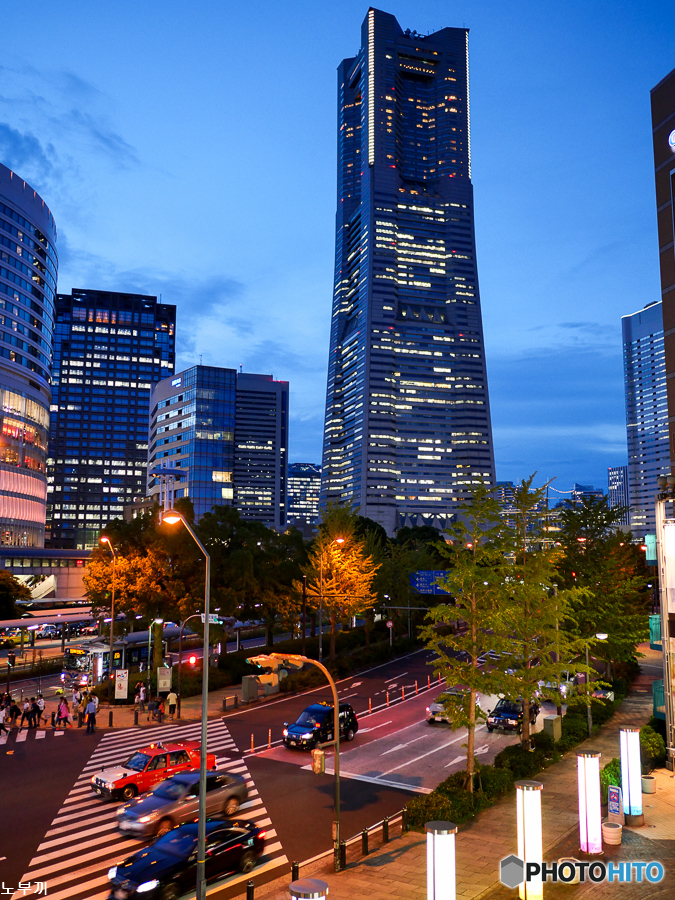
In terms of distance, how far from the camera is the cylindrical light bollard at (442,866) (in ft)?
44.4

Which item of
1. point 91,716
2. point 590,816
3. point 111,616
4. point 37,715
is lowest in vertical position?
point 37,715

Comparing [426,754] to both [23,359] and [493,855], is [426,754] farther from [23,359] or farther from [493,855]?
[23,359]

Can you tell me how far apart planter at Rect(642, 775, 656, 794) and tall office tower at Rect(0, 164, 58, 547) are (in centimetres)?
9331

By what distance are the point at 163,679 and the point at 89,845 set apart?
2007cm

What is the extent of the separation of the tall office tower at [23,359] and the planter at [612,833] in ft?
312

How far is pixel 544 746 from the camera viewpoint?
92.6 ft

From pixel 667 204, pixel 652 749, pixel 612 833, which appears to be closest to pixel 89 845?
pixel 612 833

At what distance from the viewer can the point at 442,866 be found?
13.6 m

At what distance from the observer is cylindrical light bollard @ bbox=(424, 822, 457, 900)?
13.5 meters

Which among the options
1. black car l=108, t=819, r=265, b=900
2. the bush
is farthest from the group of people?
the bush

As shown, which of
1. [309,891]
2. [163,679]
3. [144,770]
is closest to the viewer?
[309,891]

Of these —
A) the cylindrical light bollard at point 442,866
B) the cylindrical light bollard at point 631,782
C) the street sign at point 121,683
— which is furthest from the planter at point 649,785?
the street sign at point 121,683

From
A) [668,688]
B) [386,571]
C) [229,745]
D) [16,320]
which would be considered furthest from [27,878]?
[16,320]

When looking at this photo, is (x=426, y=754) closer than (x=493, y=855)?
No
